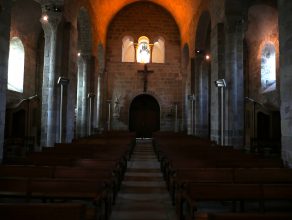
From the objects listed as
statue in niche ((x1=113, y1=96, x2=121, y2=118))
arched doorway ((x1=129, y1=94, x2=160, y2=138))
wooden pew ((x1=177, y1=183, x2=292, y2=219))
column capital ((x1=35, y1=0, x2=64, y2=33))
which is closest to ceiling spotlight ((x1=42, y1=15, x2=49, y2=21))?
column capital ((x1=35, y1=0, x2=64, y2=33))

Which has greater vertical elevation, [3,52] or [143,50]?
[143,50]

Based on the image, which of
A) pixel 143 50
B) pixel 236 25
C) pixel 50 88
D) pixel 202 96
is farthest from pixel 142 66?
pixel 50 88

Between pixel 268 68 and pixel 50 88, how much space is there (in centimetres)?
1375

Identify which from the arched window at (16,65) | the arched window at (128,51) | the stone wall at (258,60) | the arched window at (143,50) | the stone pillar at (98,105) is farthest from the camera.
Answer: the arched window at (128,51)

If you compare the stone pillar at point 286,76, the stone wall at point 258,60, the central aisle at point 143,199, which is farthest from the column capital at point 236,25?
the central aisle at point 143,199

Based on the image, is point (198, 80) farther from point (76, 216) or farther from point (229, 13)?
point (76, 216)

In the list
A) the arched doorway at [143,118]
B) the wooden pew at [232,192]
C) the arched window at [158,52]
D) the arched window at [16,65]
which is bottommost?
the wooden pew at [232,192]

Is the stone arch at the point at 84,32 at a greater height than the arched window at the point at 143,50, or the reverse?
the arched window at the point at 143,50

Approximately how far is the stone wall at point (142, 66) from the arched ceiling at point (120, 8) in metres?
0.90

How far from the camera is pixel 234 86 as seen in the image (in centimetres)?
1146

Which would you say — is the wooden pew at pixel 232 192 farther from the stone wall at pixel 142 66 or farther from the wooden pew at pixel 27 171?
the stone wall at pixel 142 66

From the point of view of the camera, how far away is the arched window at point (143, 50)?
2569 centimetres

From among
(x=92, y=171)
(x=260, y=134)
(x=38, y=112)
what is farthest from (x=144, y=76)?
(x=92, y=171)

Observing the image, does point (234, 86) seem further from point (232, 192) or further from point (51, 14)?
point (232, 192)
